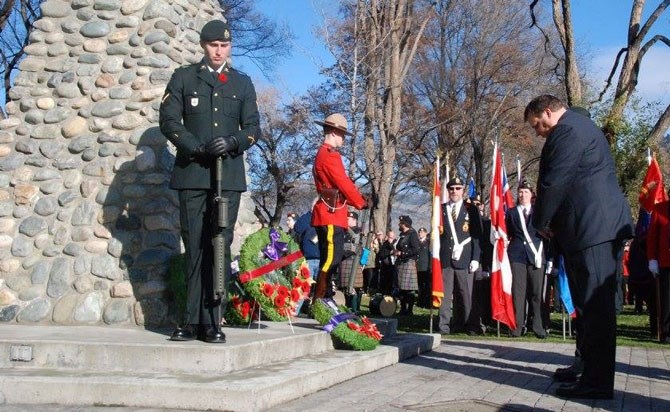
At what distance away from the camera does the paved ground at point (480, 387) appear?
5789mm

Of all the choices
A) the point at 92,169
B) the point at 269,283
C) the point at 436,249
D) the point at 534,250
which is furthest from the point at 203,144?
the point at 534,250

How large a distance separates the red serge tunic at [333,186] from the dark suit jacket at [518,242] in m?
4.85

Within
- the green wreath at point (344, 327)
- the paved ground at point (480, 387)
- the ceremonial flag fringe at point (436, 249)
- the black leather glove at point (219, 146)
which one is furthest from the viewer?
the ceremonial flag fringe at point (436, 249)

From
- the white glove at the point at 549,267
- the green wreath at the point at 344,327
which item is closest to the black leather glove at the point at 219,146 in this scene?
the green wreath at the point at 344,327

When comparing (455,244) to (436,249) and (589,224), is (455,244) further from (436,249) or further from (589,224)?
(589,224)

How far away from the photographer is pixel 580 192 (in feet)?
20.7

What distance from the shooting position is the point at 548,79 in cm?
4025

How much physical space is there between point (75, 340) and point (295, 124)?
27127 mm

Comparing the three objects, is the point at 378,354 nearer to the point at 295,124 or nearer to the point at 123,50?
the point at 123,50

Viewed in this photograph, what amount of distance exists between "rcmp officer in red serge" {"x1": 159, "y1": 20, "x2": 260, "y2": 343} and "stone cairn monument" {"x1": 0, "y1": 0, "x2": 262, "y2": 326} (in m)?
1.29

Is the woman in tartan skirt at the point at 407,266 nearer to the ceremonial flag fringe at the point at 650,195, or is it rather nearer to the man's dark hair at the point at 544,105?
the ceremonial flag fringe at the point at 650,195

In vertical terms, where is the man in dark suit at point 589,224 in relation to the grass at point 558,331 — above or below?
above

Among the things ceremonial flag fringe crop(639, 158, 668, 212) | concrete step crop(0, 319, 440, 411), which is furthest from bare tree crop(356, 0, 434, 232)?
concrete step crop(0, 319, 440, 411)

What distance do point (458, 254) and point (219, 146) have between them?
6.41 m
